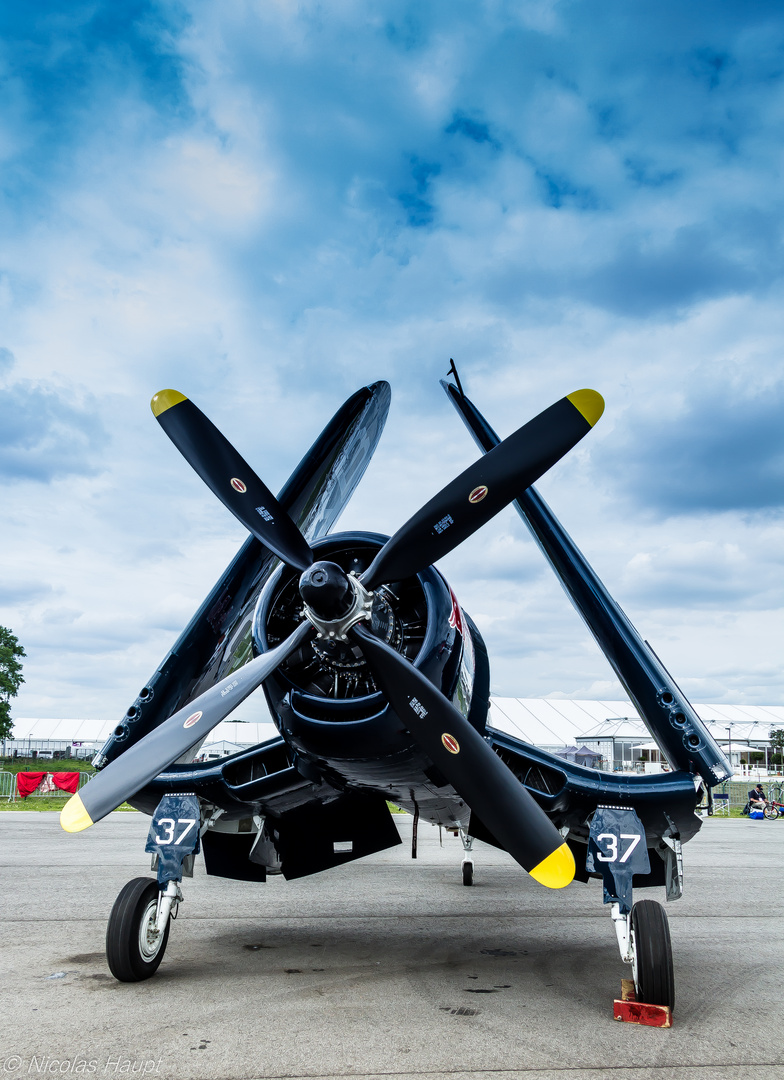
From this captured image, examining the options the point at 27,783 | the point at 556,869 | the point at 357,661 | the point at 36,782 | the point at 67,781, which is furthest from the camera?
the point at 36,782

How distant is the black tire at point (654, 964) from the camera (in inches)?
201

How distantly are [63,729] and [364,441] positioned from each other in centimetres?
6462

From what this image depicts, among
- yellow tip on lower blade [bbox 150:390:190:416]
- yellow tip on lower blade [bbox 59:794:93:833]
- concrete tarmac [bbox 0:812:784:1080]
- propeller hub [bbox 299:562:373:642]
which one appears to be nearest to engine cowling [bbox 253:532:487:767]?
propeller hub [bbox 299:562:373:642]

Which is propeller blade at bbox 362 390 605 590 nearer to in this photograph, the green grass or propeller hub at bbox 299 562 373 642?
propeller hub at bbox 299 562 373 642

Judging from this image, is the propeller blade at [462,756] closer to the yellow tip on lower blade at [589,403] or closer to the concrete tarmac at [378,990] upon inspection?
the concrete tarmac at [378,990]

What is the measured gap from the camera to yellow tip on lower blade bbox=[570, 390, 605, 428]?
545 centimetres

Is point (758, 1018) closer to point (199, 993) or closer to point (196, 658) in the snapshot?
point (199, 993)

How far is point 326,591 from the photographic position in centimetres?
491

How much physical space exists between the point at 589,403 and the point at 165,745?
12.6 feet

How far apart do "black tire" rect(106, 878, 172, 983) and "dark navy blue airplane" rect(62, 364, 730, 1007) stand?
2 cm

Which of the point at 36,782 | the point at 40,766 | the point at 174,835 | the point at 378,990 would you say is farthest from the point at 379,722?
the point at 40,766

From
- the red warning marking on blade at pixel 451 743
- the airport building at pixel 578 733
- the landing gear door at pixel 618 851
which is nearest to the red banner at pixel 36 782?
the airport building at pixel 578 733

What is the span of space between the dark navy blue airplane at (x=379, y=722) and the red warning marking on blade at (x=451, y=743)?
14 millimetres

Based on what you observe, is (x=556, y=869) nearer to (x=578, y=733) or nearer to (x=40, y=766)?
(x=578, y=733)
